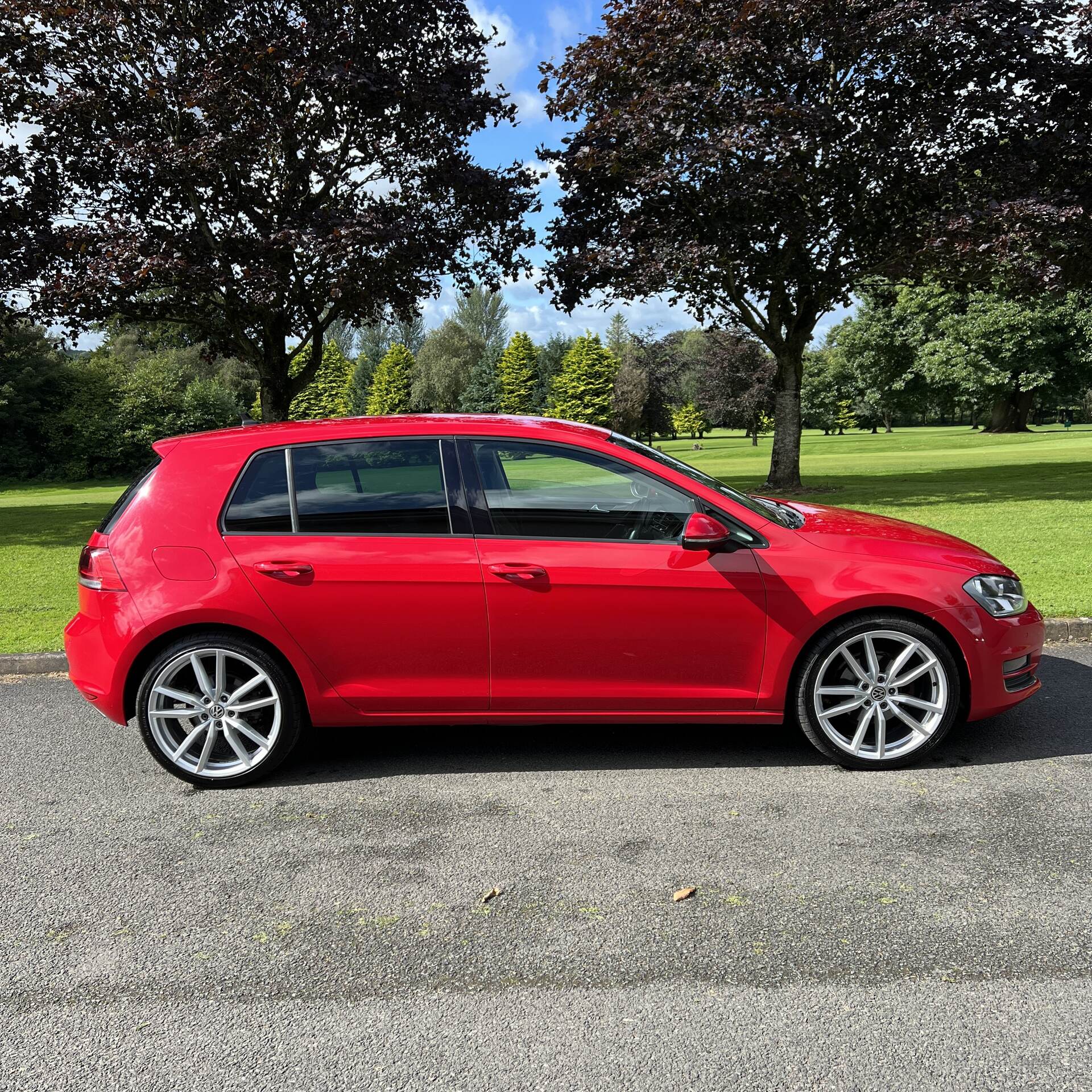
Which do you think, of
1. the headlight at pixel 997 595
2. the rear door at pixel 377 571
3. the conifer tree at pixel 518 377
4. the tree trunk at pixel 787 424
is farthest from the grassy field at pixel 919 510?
the conifer tree at pixel 518 377

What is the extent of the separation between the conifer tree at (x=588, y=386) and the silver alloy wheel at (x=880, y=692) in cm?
6943

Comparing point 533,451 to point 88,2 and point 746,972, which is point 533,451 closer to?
point 746,972

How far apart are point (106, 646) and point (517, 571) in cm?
198

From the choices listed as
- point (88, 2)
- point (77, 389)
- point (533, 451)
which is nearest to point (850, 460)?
point (88, 2)

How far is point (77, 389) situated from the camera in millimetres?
41781

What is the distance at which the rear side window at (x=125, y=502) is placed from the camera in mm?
4641

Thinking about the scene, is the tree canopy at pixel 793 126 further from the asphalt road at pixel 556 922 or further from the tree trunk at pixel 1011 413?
the tree trunk at pixel 1011 413

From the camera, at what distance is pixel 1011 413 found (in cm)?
5641

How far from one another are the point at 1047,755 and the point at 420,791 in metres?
3.01

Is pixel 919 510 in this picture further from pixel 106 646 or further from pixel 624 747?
pixel 106 646

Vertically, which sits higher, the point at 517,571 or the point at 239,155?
the point at 239,155

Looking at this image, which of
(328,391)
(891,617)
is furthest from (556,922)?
(328,391)

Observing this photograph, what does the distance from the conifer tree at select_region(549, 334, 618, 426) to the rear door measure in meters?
69.3

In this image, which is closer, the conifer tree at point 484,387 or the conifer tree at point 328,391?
the conifer tree at point 328,391
